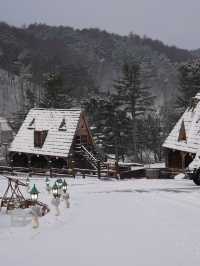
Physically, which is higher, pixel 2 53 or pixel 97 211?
pixel 2 53

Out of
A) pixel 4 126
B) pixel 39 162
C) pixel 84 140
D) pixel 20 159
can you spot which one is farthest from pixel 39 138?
pixel 4 126

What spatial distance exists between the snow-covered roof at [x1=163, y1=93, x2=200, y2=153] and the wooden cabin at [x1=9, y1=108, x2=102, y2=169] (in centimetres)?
697

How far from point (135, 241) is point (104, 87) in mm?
159555

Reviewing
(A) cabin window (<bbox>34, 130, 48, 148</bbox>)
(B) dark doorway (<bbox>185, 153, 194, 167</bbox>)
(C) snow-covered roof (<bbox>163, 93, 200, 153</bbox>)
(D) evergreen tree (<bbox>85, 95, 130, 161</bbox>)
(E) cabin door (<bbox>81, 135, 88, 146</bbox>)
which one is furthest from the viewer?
(D) evergreen tree (<bbox>85, 95, 130, 161</bbox>)

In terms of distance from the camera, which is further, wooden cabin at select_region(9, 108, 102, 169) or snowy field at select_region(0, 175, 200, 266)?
wooden cabin at select_region(9, 108, 102, 169)

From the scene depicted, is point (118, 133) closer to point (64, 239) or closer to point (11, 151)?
point (11, 151)

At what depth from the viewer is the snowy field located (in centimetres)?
1187

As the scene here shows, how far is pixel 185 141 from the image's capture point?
39.4 meters

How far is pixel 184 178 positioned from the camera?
3319cm

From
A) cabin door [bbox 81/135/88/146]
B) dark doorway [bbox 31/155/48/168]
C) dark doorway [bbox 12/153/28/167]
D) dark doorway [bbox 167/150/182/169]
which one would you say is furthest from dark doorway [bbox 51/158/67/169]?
dark doorway [bbox 167/150/182/169]

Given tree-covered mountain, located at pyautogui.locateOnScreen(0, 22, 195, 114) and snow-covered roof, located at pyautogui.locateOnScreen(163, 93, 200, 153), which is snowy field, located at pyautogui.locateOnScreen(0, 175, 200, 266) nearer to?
snow-covered roof, located at pyautogui.locateOnScreen(163, 93, 200, 153)

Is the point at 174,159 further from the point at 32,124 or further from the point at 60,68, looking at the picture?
the point at 60,68

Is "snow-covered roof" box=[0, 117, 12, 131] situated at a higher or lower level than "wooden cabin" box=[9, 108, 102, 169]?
higher

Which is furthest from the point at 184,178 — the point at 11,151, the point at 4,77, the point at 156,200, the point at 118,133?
the point at 4,77
